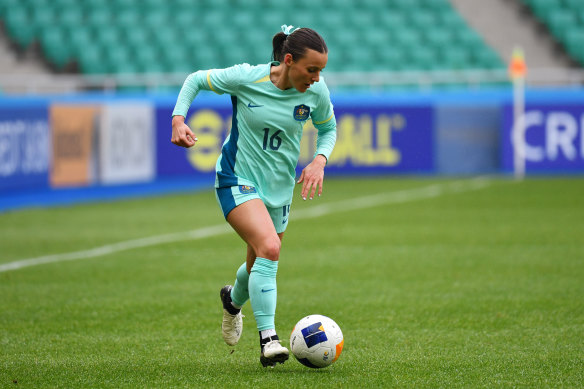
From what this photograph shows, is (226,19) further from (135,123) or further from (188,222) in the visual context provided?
(188,222)

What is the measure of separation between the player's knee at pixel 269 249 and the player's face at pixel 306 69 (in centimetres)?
90

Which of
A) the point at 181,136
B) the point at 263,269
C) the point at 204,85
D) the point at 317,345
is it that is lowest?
the point at 317,345

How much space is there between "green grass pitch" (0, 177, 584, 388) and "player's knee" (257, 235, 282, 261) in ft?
2.17

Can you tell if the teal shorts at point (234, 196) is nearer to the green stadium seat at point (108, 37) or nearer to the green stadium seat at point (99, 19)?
the green stadium seat at point (108, 37)

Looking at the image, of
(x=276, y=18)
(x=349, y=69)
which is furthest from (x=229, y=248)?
(x=276, y=18)

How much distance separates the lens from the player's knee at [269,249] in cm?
554

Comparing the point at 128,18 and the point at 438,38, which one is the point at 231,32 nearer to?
the point at 128,18

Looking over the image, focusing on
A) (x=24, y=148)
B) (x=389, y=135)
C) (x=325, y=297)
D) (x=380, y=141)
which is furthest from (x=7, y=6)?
(x=325, y=297)

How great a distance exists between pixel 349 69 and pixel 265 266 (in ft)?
63.7

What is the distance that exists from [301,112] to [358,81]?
1642cm

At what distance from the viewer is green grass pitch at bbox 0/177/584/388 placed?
552 centimetres

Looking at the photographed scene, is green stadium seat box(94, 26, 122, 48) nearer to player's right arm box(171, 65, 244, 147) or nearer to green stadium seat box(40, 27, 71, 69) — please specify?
green stadium seat box(40, 27, 71, 69)

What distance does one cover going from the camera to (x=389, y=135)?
21.7 metres

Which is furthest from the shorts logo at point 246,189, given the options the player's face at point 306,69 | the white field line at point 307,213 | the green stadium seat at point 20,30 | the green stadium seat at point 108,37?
the green stadium seat at point 20,30
